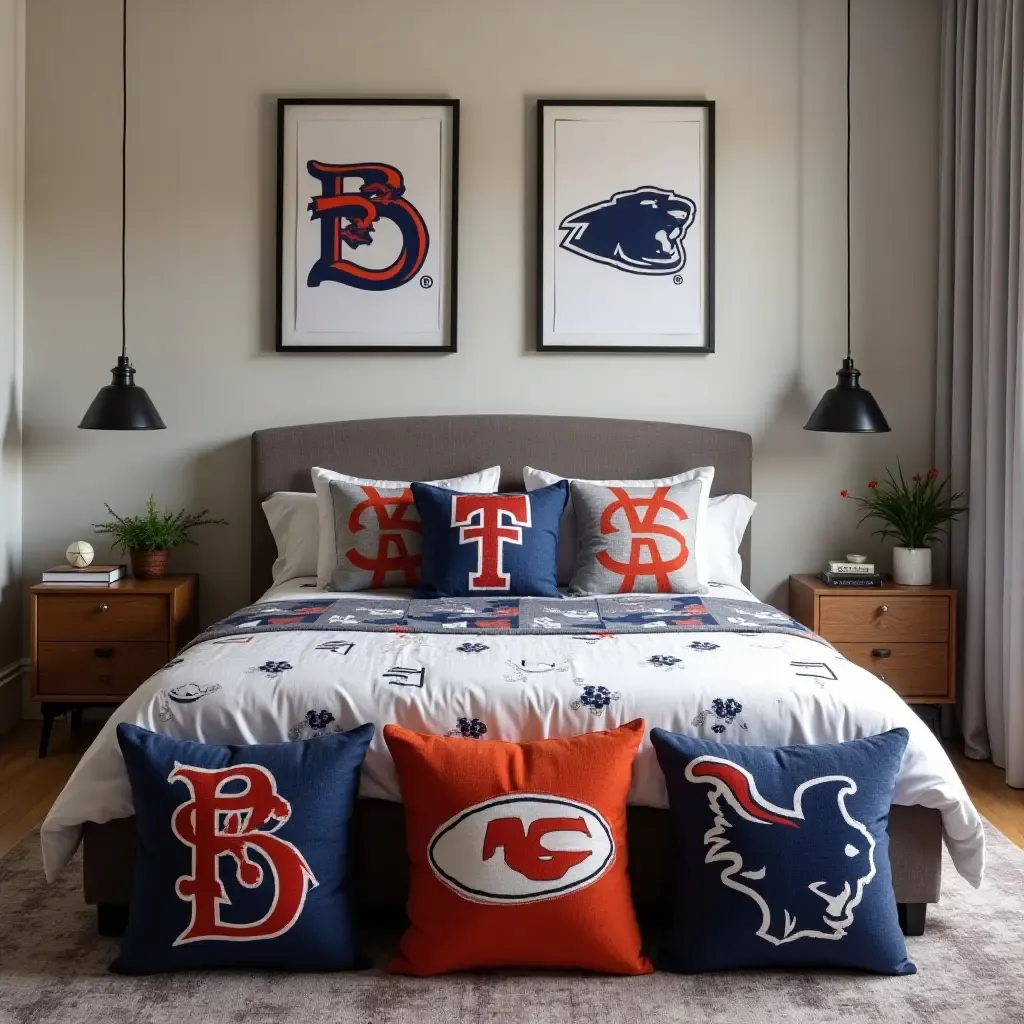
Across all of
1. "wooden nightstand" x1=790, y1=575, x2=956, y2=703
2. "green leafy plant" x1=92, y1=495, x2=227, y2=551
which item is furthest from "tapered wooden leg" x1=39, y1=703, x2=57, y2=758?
"wooden nightstand" x1=790, y1=575, x2=956, y2=703

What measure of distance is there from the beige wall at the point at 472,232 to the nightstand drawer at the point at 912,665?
51cm

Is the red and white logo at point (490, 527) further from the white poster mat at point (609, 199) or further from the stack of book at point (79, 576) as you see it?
the stack of book at point (79, 576)

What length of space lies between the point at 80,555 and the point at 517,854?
7.86 feet

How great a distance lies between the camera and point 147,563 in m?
3.86

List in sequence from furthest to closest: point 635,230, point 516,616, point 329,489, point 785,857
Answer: point 635,230 < point 329,489 < point 516,616 < point 785,857

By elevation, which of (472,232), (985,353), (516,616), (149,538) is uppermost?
(472,232)

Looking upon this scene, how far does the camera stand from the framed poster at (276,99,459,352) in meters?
3.95

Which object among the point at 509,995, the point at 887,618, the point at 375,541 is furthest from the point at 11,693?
the point at 887,618

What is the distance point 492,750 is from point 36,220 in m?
3.01

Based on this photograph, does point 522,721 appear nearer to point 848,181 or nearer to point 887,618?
point 887,618

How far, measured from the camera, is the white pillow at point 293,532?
12.1 feet

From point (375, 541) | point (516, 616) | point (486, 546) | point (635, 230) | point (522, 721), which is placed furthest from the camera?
point (635, 230)

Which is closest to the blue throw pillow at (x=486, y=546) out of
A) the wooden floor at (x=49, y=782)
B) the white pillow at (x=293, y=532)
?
the white pillow at (x=293, y=532)

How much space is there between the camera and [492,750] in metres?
2.11
